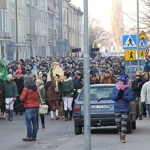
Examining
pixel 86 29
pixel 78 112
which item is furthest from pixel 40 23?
pixel 86 29

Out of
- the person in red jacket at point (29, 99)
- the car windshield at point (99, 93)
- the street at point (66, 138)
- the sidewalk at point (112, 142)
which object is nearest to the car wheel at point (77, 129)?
the street at point (66, 138)

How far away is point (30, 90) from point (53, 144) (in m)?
1.57

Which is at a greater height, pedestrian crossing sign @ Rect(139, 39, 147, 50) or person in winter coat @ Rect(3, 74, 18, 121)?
pedestrian crossing sign @ Rect(139, 39, 147, 50)

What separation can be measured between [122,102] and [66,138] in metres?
2.69

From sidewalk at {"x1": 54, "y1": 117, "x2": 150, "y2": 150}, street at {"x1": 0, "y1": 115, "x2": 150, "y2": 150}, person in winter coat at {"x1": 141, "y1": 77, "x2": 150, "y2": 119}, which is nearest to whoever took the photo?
sidewalk at {"x1": 54, "y1": 117, "x2": 150, "y2": 150}

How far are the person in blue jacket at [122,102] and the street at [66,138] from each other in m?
0.43

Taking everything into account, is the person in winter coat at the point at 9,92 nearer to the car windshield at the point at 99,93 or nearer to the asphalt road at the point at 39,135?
the asphalt road at the point at 39,135

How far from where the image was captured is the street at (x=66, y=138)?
15898mm

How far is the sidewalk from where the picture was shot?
50.6 feet

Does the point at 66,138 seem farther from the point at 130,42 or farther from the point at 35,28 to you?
the point at 35,28

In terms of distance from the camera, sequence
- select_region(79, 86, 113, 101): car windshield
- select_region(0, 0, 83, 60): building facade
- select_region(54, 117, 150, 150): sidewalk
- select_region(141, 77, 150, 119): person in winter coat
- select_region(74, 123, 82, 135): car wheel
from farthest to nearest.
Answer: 1. select_region(0, 0, 83, 60): building facade
2. select_region(79, 86, 113, 101): car windshield
3. select_region(74, 123, 82, 135): car wheel
4. select_region(141, 77, 150, 119): person in winter coat
5. select_region(54, 117, 150, 150): sidewalk

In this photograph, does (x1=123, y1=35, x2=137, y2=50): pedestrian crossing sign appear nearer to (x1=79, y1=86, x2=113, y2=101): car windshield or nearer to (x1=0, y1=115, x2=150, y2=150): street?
(x1=0, y1=115, x2=150, y2=150): street

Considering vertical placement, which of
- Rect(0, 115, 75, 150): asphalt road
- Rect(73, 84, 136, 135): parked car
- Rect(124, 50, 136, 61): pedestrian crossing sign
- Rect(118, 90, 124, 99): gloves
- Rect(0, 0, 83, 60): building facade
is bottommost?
Rect(0, 115, 75, 150): asphalt road

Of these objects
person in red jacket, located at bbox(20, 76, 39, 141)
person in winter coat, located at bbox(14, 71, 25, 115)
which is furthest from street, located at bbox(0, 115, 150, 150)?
person in winter coat, located at bbox(14, 71, 25, 115)
